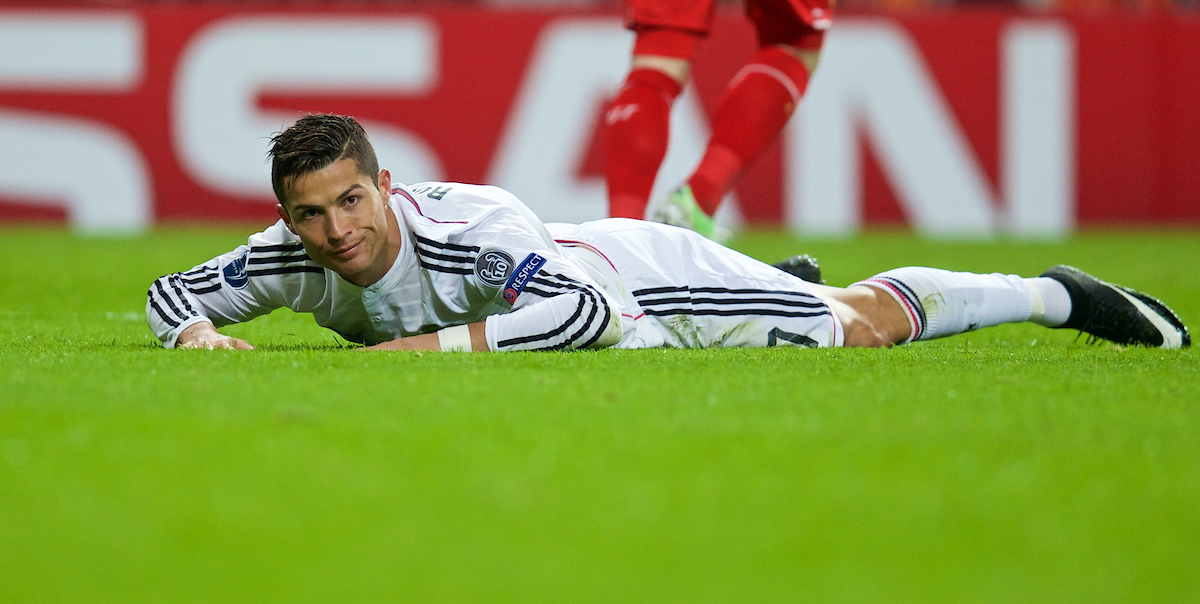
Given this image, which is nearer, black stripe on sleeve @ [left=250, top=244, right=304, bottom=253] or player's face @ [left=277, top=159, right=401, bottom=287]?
player's face @ [left=277, top=159, right=401, bottom=287]

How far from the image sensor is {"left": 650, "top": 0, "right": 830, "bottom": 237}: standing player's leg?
3.29 m

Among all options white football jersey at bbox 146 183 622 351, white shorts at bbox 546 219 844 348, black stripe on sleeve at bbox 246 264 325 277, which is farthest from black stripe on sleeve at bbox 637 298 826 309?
black stripe on sleeve at bbox 246 264 325 277

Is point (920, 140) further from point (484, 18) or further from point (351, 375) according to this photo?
point (351, 375)

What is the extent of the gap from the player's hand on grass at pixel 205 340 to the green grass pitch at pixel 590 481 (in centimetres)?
13

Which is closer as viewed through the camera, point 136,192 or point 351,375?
point 351,375

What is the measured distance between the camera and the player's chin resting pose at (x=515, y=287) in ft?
7.61

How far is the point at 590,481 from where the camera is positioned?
134cm

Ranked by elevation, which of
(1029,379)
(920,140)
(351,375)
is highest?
(351,375)

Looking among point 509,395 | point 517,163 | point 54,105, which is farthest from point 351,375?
point 54,105

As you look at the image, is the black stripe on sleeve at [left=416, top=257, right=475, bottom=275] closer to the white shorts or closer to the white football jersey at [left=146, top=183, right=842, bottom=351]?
the white football jersey at [left=146, top=183, right=842, bottom=351]

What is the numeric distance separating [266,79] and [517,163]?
5.05 feet

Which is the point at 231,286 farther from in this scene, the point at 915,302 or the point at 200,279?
the point at 915,302

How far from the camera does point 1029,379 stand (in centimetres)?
208

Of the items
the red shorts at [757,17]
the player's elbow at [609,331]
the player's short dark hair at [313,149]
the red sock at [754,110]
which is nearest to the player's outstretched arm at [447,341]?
the player's elbow at [609,331]
